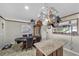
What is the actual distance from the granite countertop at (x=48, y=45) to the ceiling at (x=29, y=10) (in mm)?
557

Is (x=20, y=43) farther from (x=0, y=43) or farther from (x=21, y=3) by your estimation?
(x=21, y=3)

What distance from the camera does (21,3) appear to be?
5.75 ft

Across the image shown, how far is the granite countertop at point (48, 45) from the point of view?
1.69m

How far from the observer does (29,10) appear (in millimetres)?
1785

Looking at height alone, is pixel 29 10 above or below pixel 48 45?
above

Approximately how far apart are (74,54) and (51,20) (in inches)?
32.1

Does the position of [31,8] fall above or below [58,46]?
above

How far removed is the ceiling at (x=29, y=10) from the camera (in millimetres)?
1727

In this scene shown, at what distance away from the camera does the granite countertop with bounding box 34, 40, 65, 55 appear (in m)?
1.69

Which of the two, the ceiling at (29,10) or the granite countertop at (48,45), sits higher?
the ceiling at (29,10)

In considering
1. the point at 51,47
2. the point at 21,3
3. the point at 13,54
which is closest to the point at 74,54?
the point at 51,47

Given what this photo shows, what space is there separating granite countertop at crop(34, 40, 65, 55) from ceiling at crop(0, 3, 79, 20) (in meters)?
0.56

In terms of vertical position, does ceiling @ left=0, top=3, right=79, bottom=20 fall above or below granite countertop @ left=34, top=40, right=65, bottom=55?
above

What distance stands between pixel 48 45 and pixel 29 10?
0.81m
